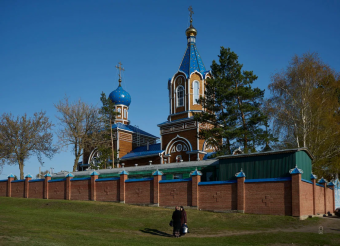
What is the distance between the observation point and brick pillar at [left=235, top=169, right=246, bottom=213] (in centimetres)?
2345

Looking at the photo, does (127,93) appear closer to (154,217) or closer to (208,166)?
(208,166)

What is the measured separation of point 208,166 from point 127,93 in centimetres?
3086

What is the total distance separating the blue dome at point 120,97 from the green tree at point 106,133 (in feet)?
15.8

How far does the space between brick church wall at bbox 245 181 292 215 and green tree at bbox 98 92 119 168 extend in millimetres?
26460

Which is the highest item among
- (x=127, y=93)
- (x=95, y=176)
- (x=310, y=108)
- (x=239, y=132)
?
(x=127, y=93)

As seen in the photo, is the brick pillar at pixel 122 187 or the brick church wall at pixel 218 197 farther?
the brick pillar at pixel 122 187

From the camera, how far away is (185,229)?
16.9m

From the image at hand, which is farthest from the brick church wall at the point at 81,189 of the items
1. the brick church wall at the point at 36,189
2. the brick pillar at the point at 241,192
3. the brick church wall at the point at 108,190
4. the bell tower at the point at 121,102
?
the bell tower at the point at 121,102

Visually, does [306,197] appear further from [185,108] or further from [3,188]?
[3,188]

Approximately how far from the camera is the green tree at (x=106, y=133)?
47688 millimetres

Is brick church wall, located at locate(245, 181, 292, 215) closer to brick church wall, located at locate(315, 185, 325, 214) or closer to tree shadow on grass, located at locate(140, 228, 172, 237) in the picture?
brick church wall, located at locate(315, 185, 325, 214)

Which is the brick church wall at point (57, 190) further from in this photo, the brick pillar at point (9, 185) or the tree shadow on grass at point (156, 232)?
the tree shadow on grass at point (156, 232)

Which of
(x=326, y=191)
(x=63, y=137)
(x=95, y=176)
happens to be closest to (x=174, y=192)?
(x=95, y=176)

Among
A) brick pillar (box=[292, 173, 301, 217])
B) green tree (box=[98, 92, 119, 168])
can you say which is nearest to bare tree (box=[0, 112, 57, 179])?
green tree (box=[98, 92, 119, 168])
